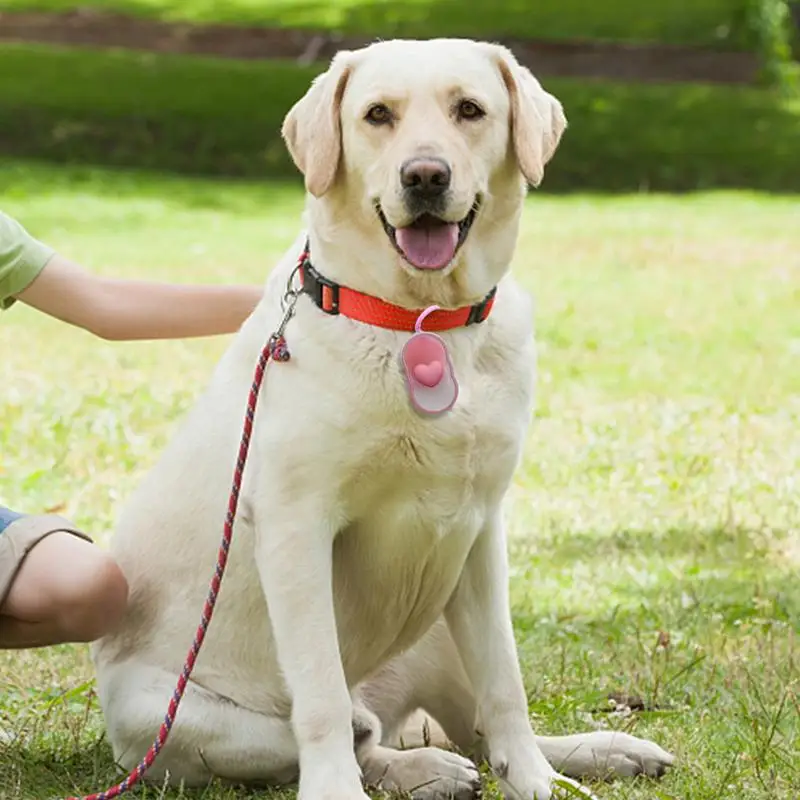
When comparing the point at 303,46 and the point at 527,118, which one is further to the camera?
the point at 303,46

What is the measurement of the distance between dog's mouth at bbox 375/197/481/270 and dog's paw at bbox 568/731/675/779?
1.12 meters

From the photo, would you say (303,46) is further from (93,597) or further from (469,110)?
(469,110)

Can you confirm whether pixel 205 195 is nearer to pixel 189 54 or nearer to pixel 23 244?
pixel 189 54

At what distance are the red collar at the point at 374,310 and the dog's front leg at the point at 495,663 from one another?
0.42 m

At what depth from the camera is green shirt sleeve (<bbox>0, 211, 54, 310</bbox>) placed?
3820 millimetres

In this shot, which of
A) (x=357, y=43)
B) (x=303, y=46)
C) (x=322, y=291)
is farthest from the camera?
(x=303, y=46)

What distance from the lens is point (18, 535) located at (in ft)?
12.0

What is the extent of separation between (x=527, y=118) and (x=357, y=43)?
63.9ft

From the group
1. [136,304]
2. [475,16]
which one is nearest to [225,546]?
[136,304]

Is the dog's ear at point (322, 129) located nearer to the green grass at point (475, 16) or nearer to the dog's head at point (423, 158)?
the dog's head at point (423, 158)

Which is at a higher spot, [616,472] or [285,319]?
[285,319]

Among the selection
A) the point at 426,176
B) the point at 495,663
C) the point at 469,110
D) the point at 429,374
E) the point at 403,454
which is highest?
the point at 469,110

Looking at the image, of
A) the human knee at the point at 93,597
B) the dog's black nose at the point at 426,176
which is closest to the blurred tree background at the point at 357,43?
the human knee at the point at 93,597

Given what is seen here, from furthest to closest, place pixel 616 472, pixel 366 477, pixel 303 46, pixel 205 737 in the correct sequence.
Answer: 1. pixel 303 46
2. pixel 616 472
3. pixel 205 737
4. pixel 366 477
